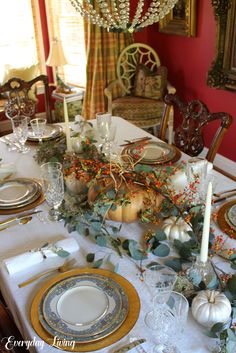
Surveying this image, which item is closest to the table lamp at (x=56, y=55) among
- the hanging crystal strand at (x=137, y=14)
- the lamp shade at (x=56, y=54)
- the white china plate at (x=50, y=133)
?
the lamp shade at (x=56, y=54)

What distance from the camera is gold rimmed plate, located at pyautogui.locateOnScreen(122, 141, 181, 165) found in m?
1.71

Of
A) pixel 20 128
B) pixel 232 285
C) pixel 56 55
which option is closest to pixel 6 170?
pixel 20 128

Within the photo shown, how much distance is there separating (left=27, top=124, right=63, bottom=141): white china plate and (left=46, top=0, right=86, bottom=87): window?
2240 mm

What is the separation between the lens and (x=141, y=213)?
4.07 feet

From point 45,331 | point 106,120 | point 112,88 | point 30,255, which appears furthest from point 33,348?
point 112,88

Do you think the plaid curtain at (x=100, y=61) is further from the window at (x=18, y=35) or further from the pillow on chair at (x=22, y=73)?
the window at (x=18, y=35)

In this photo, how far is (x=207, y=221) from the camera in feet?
2.98

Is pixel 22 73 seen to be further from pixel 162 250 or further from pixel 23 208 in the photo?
pixel 162 250

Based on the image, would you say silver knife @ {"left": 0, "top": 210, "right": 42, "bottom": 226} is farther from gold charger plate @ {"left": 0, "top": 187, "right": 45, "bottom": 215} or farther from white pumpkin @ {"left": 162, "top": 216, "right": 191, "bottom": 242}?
white pumpkin @ {"left": 162, "top": 216, "right": 191, "bottom": 242}

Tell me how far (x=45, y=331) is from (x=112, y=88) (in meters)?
3.20

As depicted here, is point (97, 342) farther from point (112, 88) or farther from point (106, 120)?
point (112, 88)

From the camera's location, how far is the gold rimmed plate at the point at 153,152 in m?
1.71

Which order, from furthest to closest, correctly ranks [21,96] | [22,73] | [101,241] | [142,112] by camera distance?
[22,73], [142,112], [21,96], [101,241]

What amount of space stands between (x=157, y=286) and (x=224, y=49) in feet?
8.22
